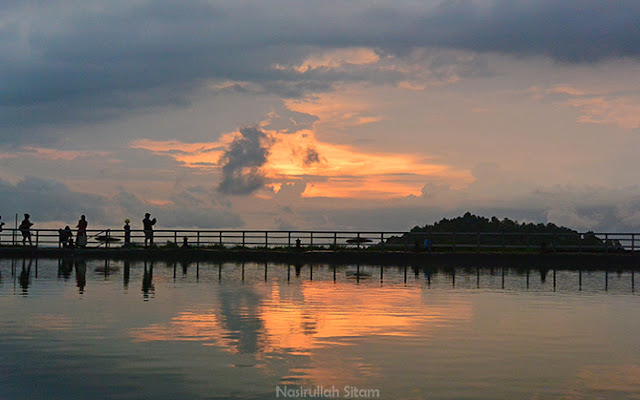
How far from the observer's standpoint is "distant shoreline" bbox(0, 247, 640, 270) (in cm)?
3966

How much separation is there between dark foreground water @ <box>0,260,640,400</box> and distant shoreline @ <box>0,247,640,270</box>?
46.8ft

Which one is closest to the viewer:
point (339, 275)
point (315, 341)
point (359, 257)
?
point (315, 341)

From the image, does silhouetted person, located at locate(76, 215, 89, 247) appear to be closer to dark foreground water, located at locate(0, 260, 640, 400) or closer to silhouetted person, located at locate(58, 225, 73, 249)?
silhouetted person, located at locate(58, 225, 73, 249)

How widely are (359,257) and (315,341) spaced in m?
28.3

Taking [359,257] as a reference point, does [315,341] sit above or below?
below

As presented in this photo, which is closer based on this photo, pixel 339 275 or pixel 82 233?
pixel 339 275


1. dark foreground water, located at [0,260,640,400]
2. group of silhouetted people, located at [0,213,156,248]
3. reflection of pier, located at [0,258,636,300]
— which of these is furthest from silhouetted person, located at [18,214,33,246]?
dark foreground water, located at [0,260,640,400]

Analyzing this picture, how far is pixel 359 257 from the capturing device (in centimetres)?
4144

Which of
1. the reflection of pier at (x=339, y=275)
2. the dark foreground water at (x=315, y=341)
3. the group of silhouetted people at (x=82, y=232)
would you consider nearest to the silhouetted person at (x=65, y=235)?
the group of silhouetted people at (x=82, y=232)

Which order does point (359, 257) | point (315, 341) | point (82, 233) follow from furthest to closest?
1. point (82, 233)
2. point (359, 257)
3. point (315, 341)

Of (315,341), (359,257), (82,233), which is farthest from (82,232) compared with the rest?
(315,341)

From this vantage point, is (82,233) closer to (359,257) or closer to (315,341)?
(359,257)

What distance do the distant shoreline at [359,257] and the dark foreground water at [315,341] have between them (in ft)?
46.8

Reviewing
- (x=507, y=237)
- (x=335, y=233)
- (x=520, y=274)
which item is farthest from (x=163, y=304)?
(x=507, y=237)
